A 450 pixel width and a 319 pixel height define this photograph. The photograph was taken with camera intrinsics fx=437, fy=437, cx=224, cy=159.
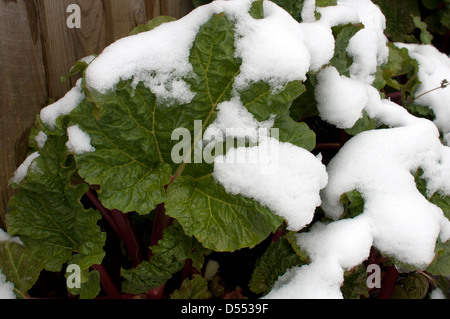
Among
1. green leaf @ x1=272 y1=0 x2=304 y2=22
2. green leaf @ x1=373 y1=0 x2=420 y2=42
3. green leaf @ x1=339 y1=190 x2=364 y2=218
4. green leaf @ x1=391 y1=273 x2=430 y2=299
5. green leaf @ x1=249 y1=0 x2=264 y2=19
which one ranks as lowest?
green leaf @ x1=391 y1=273 x2=430 y2=299

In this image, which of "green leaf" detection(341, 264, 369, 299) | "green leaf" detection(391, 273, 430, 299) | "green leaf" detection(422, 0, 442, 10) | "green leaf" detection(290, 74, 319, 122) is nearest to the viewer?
"green leaf" detection(341, 264, 369, 299)

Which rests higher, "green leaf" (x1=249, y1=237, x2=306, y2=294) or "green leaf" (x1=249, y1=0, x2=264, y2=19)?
"green leaf" (x1=249, y1=0, x2=264, y2=19)

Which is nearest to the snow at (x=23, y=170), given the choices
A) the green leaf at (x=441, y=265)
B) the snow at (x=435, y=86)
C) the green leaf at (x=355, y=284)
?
the green leaf at (x=355, y=284)

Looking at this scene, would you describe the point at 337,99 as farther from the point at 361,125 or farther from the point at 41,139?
the point at 41,139

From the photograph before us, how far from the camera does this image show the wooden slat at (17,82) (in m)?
1.33

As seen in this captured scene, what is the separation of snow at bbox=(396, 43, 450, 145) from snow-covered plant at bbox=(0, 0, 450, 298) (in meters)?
0.38

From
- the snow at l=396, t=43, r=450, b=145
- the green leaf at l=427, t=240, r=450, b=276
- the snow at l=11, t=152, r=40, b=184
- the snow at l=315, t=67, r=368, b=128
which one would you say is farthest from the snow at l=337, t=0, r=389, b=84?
the snow at l=11, t=152, r=40, b=184

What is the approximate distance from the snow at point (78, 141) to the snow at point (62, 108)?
0.43 ft

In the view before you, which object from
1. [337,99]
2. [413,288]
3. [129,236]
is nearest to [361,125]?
[337,99]

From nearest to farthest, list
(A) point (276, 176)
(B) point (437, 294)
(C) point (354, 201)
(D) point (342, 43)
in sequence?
(A) point (276, 176) → (C) point (354, 201) → (D) point (342, 43) → (B) point (437, 294)

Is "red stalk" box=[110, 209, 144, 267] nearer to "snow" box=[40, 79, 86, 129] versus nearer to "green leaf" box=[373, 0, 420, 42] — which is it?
"snow" box=[40, 79, 86, 129]

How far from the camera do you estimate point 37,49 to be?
139cm

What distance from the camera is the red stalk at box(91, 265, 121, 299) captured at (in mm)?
1408

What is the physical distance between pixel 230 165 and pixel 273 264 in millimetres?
386
